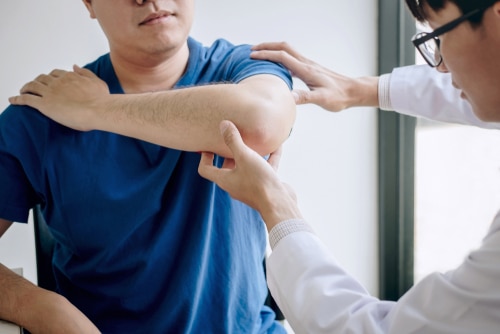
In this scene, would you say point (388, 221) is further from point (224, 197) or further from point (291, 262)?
point (291, 262)

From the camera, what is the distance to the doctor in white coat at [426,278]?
81 centimetres

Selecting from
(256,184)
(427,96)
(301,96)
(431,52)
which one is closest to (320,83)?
(301,96)

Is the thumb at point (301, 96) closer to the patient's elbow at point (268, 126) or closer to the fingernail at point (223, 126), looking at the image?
the patient's elbow at point (268, 126)

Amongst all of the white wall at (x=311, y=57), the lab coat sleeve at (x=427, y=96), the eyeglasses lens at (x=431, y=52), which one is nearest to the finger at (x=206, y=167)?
the eyeglasses lens at (x=431, y=52)

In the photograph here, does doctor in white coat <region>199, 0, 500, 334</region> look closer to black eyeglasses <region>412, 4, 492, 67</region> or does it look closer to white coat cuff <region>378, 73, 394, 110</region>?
black eyeglasses <region>412, 4, 492, 67</region>

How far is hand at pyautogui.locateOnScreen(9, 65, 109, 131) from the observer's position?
121 centimetres

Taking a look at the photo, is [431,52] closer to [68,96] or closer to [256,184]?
[256,184]

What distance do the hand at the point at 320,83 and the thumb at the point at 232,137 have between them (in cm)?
33

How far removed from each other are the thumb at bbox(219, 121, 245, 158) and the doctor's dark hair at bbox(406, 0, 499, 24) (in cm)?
39

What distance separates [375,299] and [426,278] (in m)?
0.11

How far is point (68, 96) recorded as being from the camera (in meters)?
1.25

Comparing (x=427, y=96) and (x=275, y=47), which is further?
(x=427, y=96)

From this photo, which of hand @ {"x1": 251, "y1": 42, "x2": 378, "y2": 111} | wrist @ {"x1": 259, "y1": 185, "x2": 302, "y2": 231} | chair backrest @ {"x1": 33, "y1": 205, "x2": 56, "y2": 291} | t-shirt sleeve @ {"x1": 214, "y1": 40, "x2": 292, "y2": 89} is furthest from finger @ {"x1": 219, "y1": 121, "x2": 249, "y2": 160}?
chair backrest @ {"x1": 33, "y1": 205, "x2": 56, "y2": 291}

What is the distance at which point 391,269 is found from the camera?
252 cm
